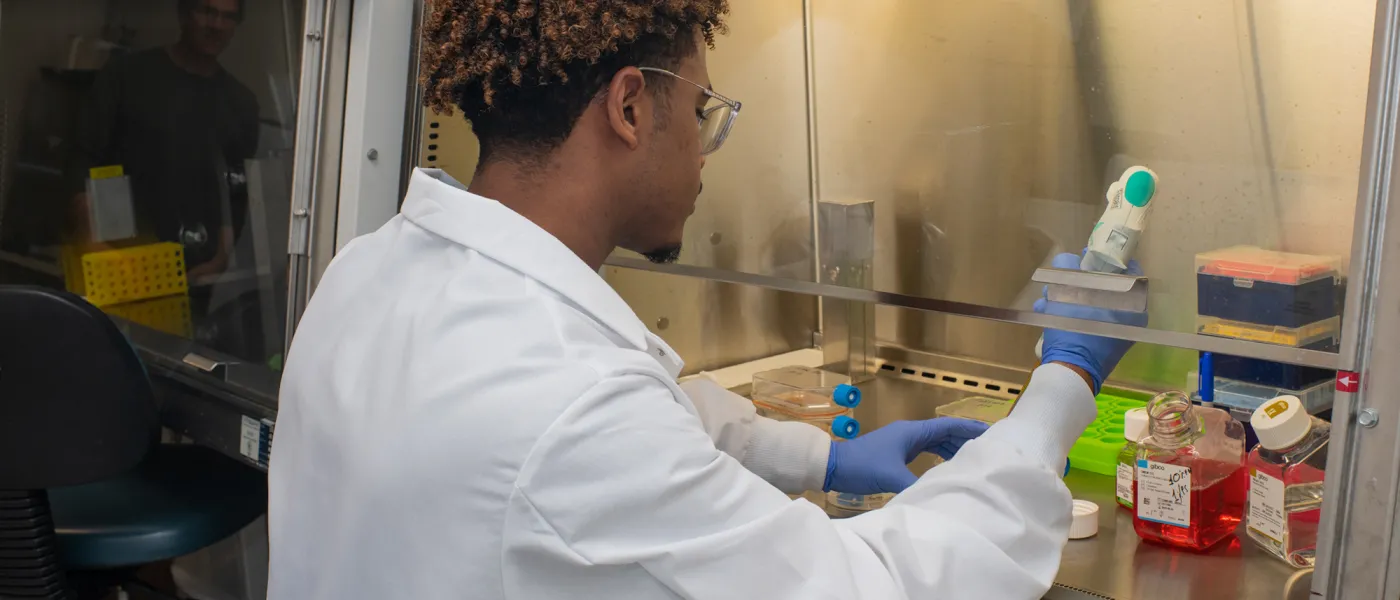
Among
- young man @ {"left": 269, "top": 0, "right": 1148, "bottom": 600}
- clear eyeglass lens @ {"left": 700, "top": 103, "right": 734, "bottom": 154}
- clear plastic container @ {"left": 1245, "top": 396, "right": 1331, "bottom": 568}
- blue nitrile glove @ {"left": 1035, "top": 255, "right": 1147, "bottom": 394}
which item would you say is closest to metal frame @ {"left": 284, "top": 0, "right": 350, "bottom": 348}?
young man @ {"left": 269, "top": 0, "right": 1148, "bottom": 600}

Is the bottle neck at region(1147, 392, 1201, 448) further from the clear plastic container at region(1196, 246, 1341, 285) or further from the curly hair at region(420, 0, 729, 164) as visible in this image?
the curly hair at region(420, 0, 729, 164)

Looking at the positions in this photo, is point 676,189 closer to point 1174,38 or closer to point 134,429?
point 1174,38

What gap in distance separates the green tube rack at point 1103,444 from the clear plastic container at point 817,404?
0.27 metres

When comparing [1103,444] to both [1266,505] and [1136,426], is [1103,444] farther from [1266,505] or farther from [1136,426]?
[1266,505]

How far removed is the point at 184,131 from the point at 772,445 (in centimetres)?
141

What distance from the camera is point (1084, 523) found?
50.9 inches

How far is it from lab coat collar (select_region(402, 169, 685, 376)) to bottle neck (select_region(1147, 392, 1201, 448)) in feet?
2.05

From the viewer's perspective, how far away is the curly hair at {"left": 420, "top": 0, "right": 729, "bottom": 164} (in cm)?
94

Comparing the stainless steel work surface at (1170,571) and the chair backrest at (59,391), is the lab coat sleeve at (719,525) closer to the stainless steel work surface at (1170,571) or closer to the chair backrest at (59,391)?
the stainless steel work surface at (1170,571)

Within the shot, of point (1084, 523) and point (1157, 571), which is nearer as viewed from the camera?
point (1157, 571)

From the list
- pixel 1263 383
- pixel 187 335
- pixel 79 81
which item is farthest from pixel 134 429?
pixel 1263 383

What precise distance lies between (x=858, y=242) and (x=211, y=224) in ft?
4.27

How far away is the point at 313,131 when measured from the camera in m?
1.61

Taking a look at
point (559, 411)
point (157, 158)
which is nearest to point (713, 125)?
point (559, 411)
